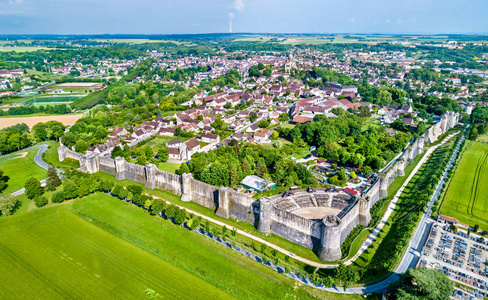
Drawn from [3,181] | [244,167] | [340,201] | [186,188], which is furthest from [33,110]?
[340,201]

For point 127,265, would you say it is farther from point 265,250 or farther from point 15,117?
point 15,117

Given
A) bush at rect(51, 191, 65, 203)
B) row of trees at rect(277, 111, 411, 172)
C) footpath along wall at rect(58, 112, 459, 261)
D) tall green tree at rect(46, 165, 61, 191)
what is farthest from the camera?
row of trees at rect(277, 111, 411, 172)

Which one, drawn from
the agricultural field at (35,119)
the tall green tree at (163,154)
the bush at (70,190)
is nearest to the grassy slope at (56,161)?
the bush at (70,190)

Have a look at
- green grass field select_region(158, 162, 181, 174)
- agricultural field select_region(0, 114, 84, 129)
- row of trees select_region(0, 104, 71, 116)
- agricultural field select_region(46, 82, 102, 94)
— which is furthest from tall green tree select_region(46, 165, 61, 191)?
agricultural field select_region(46, 82, 102, 94)

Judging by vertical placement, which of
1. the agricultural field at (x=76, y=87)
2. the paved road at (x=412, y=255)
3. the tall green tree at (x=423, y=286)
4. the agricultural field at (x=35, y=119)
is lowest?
the paved road at (x=412, y=255)

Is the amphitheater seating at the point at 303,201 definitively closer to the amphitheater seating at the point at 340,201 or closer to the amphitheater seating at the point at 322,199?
the amphitheater seating at the point at 322,199

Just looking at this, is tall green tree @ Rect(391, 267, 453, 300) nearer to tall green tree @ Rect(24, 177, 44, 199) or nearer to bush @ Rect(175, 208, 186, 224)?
bush @ Rect(175, 208, 186, 224)
